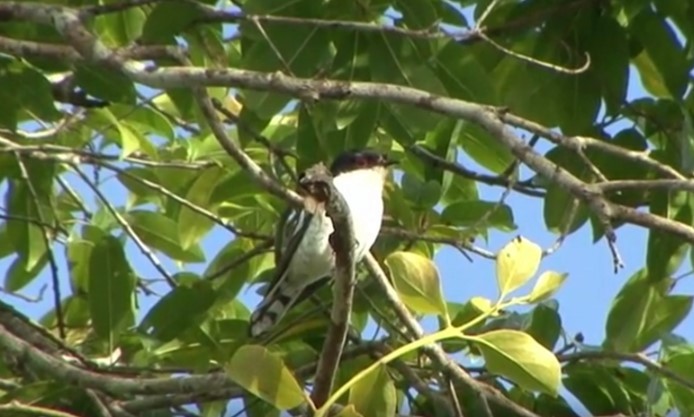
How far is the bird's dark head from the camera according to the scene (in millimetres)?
5166

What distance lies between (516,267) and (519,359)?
18 centimetres

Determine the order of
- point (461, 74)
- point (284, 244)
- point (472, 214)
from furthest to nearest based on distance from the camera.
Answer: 1. point (284, 244)
2. point (472, 214)
3. point (461, 74)

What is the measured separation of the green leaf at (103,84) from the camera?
174 inches

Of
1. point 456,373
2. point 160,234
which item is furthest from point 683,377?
point 160,234

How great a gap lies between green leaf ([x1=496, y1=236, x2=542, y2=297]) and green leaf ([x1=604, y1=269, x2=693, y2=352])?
1.49 metres

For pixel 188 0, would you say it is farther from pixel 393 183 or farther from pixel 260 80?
pixel 393 183

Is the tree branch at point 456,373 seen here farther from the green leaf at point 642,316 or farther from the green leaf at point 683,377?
the green leaf at point 642,316

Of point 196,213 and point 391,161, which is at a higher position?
point 391,161

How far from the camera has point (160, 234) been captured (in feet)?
18.5

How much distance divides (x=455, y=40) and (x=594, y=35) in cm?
48

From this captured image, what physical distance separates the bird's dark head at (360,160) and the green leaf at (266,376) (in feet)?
6.49

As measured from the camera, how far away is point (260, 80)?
11.5ft

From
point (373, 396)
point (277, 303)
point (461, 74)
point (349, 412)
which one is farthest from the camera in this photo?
point (277, 303)

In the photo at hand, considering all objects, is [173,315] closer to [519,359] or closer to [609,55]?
[609,55]
